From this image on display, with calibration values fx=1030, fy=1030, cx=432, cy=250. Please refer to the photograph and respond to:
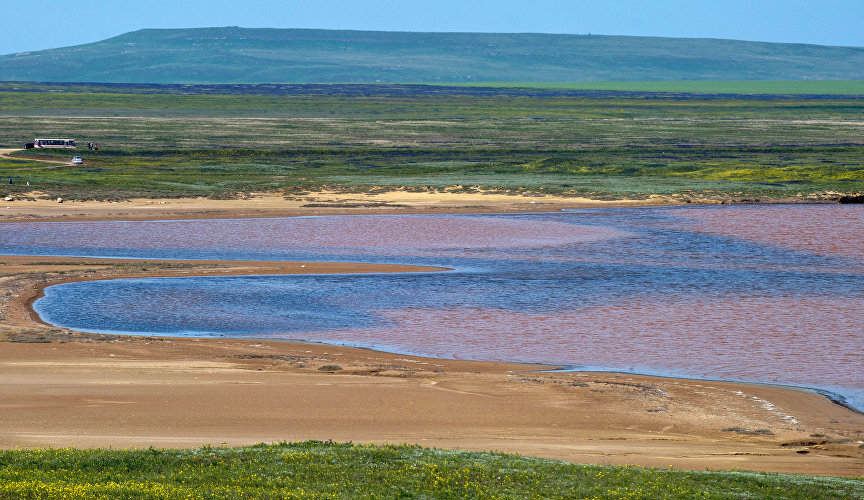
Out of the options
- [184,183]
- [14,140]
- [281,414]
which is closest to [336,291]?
[281,414]

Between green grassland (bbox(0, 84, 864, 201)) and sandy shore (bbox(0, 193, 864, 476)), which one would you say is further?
green grassland (bbox(0, 84, 864, 201))

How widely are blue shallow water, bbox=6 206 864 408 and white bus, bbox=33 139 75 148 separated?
32720 mm

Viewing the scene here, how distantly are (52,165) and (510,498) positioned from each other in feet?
186

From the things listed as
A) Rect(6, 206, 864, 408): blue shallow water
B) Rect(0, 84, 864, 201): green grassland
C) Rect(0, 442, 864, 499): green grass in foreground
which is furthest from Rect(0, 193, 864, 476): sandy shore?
Rect(0, 84, 864, 201): green grassland

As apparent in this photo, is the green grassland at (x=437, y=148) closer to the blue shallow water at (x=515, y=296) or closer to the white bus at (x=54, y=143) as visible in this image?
the white bus at (x=54, y=143)

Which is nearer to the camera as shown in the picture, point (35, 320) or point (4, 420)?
point (4, 420)

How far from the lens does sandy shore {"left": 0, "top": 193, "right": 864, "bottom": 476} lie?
1532 cm

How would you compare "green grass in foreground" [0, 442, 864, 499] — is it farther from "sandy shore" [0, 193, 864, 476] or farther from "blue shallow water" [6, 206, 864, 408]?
"blue shallow water" [6, 206, 864, 408]

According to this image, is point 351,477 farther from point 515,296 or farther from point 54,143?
point 54,143

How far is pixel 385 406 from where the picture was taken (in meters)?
17.4

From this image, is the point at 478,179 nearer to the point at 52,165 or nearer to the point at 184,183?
Answer: the point at 184,183

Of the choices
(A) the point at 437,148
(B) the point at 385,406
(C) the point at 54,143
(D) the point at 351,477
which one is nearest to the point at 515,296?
(B) the point at 385,406

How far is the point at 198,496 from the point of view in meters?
11.5

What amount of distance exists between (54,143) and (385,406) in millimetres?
65265
